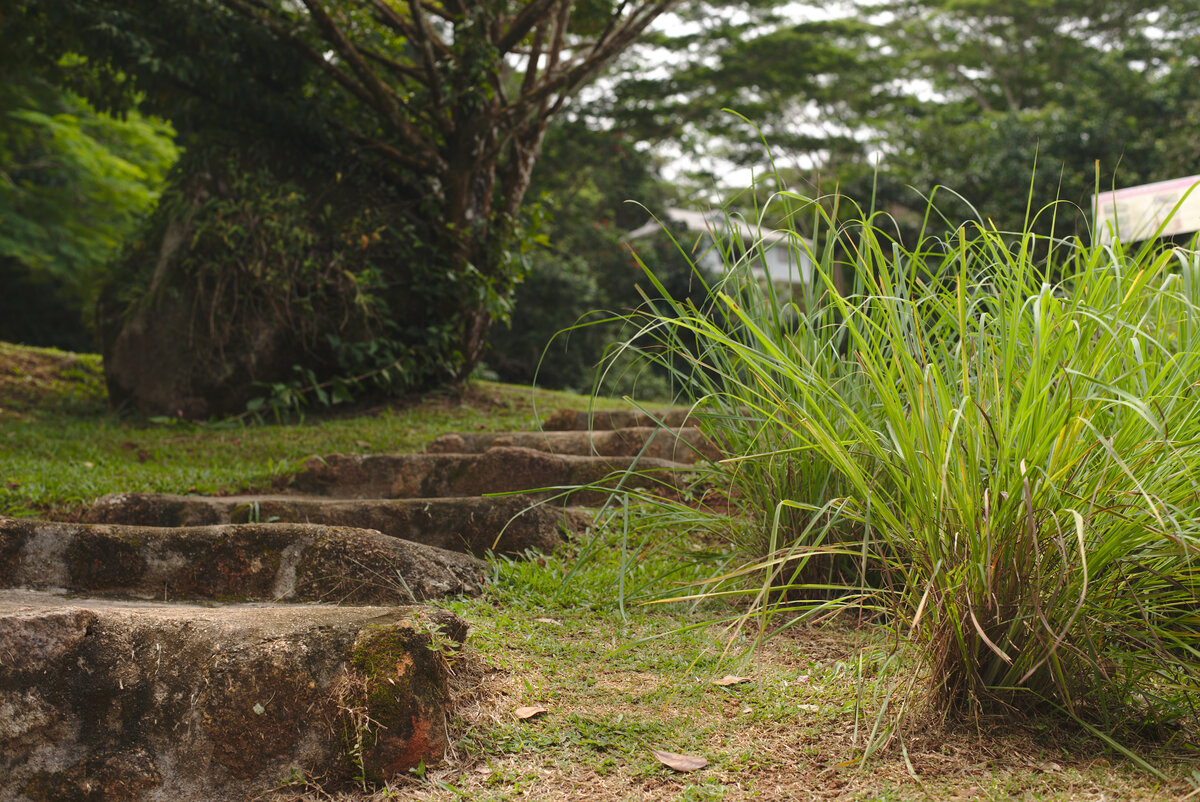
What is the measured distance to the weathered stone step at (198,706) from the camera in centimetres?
136

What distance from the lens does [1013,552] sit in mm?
1313

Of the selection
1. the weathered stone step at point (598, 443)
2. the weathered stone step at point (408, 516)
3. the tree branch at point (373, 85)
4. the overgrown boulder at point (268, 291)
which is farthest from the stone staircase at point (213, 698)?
the tree branch at point (373, 85)

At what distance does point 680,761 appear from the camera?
141cm

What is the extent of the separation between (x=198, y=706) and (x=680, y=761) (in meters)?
0.83

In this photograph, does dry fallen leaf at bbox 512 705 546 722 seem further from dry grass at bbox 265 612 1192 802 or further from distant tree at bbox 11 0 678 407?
distant tree at bbox 11 0 678 407

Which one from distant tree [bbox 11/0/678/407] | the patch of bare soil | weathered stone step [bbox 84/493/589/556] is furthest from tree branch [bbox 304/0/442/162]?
the patch of bare soil

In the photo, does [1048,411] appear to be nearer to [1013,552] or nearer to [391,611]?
[1013,552]

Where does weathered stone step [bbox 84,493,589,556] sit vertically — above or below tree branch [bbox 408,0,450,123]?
below

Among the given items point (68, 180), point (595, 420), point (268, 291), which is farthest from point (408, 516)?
point (68, 180)

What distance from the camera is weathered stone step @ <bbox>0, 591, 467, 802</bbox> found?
1.36 m

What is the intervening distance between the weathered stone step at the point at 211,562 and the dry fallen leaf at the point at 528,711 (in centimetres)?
54

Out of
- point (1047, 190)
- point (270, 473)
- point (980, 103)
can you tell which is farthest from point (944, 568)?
point (980, 103)

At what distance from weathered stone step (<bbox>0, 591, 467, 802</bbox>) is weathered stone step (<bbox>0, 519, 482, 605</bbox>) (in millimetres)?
563

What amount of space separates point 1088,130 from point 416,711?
44.9 ft
